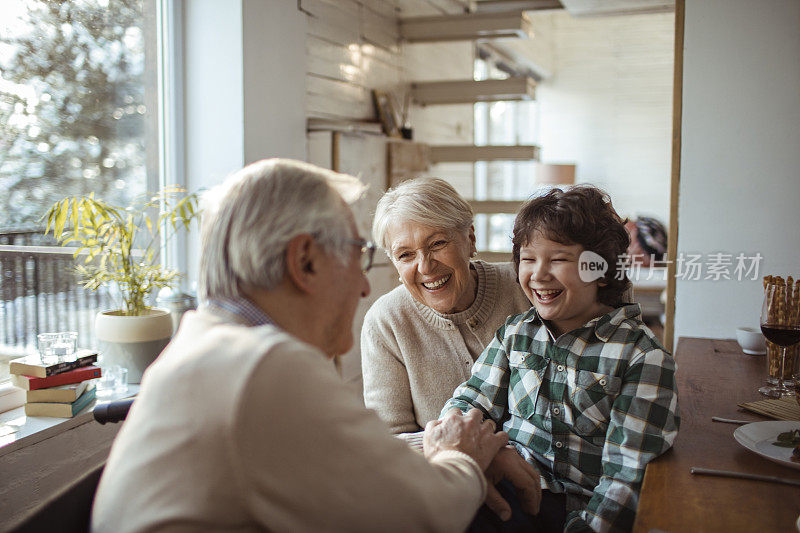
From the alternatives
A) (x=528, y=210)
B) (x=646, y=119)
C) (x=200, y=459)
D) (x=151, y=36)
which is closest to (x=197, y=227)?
(x=151, y=36)

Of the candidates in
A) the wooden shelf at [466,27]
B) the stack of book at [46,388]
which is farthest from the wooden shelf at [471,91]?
the stack of book at [46,388]

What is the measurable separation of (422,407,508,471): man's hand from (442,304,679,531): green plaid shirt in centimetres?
17

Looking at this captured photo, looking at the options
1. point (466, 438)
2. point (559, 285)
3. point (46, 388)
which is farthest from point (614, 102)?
point (466, 438)

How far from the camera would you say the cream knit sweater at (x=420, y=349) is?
2.03 m

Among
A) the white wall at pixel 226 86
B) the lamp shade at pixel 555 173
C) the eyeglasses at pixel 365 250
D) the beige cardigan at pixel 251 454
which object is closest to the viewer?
the beige cardigan at pixel 251 454

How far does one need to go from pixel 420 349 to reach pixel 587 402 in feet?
2.12

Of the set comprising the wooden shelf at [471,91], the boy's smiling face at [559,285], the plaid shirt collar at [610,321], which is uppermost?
the wooden shelf at [471,91]

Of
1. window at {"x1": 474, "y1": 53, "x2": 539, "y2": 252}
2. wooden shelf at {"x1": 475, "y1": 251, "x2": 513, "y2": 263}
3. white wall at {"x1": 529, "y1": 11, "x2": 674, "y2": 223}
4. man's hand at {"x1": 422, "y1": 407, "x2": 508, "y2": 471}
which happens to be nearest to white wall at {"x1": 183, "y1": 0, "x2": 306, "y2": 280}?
wooden shelf at {"x1": 475, "y1": 251, "x2": 513, "y2": 263}

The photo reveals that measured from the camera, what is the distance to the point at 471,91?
4.52m

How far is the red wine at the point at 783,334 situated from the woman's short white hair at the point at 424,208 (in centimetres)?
86

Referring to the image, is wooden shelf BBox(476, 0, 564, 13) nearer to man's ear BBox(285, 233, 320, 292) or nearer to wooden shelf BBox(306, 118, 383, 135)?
wooden shelf BBox(306, 118, 383, 135)

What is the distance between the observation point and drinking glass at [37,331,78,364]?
210 centimetres

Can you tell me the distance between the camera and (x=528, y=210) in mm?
1688

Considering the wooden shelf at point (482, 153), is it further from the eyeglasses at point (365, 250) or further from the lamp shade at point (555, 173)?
the lamp shade at point (555, 173)
